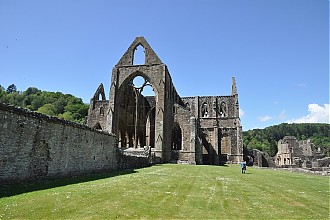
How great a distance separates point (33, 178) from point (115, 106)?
2210 cm

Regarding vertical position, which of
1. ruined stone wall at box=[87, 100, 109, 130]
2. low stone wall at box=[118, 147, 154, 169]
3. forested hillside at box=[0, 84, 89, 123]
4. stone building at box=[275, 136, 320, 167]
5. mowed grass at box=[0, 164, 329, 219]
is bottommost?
stone building at box=[275, 136, 320, 167]

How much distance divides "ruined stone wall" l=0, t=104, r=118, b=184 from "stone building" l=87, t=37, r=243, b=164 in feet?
43.6

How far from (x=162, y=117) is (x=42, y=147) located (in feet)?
65.2

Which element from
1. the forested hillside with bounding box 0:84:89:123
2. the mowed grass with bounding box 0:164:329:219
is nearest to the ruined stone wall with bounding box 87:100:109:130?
the mowed grass with bounding box 0:164:329:219

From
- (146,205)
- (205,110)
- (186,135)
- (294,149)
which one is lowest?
(294,149)

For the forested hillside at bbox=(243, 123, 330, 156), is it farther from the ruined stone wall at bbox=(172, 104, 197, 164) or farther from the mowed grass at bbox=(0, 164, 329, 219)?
the mowed grass at bbox=(0, 164, 329, 219)

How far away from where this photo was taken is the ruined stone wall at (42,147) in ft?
30.7

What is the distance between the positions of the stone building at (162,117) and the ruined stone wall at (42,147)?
13304 mm

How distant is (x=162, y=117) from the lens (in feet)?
99.8

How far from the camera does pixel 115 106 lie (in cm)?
3241

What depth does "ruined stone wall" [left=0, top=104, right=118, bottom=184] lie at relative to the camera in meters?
9.35

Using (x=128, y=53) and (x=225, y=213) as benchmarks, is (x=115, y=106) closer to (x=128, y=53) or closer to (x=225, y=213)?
(x=128, y=53)

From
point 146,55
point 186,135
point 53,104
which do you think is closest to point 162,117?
point 186,135

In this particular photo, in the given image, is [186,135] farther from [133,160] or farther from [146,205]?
[146,205]
